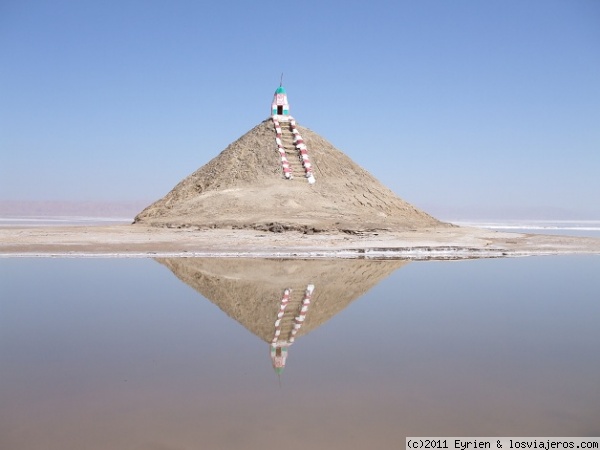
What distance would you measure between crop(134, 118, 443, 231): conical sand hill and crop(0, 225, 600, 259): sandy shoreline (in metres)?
2.31

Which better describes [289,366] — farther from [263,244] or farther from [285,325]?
[263,244]

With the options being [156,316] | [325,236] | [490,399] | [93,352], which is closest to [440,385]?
[490,399]

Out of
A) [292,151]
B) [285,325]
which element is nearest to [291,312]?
[285,325]

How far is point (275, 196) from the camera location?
3556 centimetres

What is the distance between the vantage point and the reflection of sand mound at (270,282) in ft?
32.6

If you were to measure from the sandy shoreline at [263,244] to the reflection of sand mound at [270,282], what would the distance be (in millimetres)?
2733

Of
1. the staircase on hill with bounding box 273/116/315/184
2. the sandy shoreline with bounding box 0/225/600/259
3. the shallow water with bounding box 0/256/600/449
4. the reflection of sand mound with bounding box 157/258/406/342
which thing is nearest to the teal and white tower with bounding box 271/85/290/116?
the staircase on hill with bounding box 273/116/315/184

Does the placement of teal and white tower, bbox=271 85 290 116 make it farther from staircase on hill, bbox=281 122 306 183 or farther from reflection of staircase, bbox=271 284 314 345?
reflection of staircase, bbox=271 284 314 345

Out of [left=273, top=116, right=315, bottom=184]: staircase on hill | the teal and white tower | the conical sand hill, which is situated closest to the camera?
the conical sand hill

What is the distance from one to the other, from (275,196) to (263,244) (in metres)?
11.7

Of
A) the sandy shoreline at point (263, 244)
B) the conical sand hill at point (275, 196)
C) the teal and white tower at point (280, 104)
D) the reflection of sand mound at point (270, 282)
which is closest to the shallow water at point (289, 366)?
the reflection of sand mound at point (270, 282)

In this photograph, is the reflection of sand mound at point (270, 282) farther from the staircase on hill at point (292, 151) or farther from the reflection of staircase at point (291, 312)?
the staircase on hill at point (292, 151)

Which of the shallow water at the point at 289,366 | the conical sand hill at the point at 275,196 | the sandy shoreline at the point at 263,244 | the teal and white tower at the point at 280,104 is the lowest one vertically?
the shallow water at the point at 289,366

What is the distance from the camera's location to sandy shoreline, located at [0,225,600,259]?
2130cm
